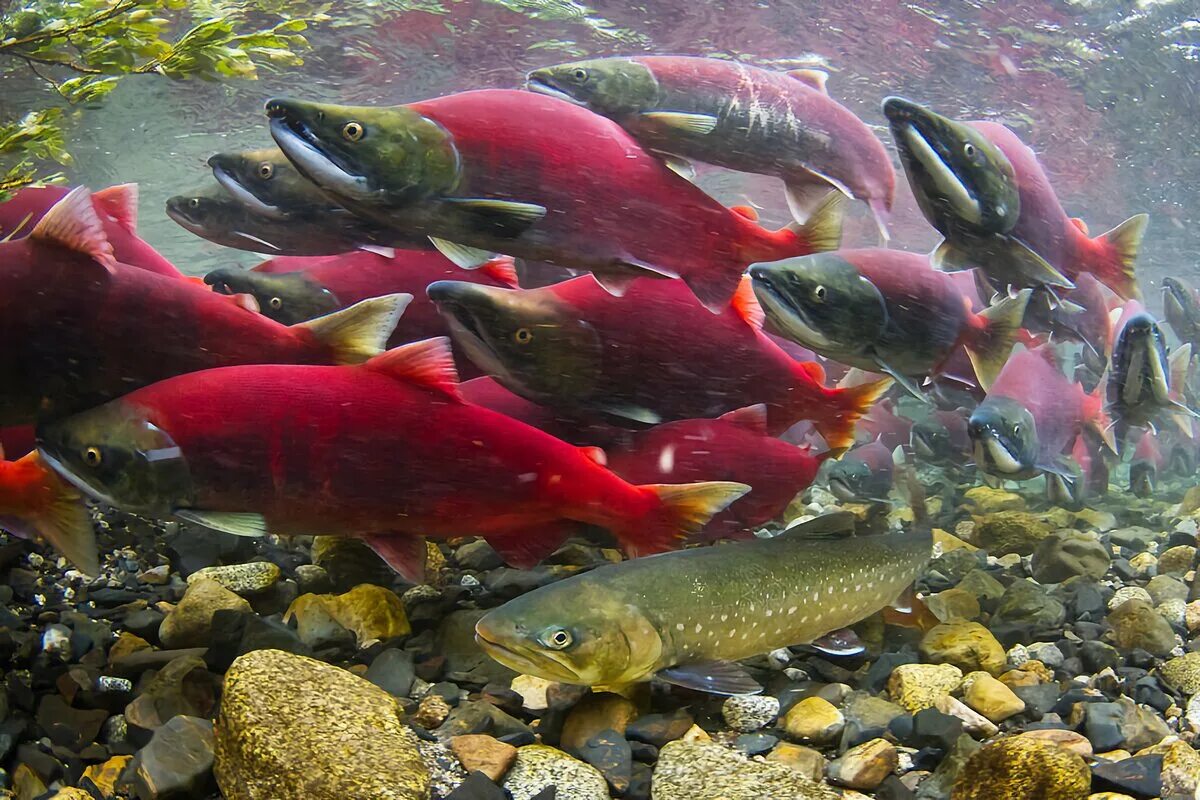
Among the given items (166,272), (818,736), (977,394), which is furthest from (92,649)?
(977,394)

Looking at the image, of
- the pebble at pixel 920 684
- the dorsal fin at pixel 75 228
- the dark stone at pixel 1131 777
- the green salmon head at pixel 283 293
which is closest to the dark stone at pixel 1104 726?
the dark stone at pixel 1131 777

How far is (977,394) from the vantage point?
3.76m

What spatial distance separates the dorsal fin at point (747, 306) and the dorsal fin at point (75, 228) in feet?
7.23

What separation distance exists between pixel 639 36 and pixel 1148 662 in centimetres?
992

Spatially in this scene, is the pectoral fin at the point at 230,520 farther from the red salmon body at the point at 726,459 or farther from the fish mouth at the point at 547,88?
the fish mouth at the point at 547,88

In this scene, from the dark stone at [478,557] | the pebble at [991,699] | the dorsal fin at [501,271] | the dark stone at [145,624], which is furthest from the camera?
the dark stone at [478,557]

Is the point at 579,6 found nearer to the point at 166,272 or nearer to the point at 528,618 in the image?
the point at 166,272

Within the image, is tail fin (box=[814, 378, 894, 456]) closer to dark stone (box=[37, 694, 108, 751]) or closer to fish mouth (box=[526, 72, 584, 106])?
fish mouth (box=[526, 72, 584, 106])

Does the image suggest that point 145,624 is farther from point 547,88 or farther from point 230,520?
point 547,88

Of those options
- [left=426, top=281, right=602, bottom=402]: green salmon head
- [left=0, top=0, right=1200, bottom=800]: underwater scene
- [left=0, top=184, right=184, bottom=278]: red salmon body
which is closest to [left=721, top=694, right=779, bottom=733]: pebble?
[left=0, top=0, right=1200, bottom=800]: underwater scene

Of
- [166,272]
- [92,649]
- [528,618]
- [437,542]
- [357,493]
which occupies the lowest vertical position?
[437,542]

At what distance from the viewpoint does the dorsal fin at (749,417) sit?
3.27 meters

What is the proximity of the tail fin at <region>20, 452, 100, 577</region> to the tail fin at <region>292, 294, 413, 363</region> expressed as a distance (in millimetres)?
873

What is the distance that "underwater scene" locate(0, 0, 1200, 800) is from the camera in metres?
2.36
